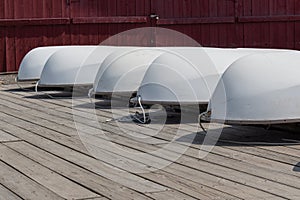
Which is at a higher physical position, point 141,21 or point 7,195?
point 141,21

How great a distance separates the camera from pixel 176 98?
611 cm

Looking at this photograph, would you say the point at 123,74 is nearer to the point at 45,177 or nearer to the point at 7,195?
the point at 45,177

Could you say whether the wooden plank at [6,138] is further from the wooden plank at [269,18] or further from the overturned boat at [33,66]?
the wooden plank at [269,18]

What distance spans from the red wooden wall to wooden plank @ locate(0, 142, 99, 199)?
22.5 ft

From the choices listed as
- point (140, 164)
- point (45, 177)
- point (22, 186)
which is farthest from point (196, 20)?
point (22, 186)

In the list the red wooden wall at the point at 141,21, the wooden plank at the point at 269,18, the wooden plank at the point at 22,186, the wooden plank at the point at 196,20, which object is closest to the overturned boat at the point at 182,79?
the wooden plank at the point at 22,186

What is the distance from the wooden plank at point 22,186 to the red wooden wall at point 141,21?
757 cm

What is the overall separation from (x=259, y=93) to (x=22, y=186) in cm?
191

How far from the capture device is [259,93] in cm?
506

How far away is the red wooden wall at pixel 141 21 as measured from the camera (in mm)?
11820

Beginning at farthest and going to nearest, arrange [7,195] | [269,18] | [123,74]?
[269,18], [123,74], [7,195]

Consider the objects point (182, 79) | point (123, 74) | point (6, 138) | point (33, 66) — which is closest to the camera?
point (6, 138)

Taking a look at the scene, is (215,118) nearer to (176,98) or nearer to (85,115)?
(176,98)

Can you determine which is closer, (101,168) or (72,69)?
(101,168)
